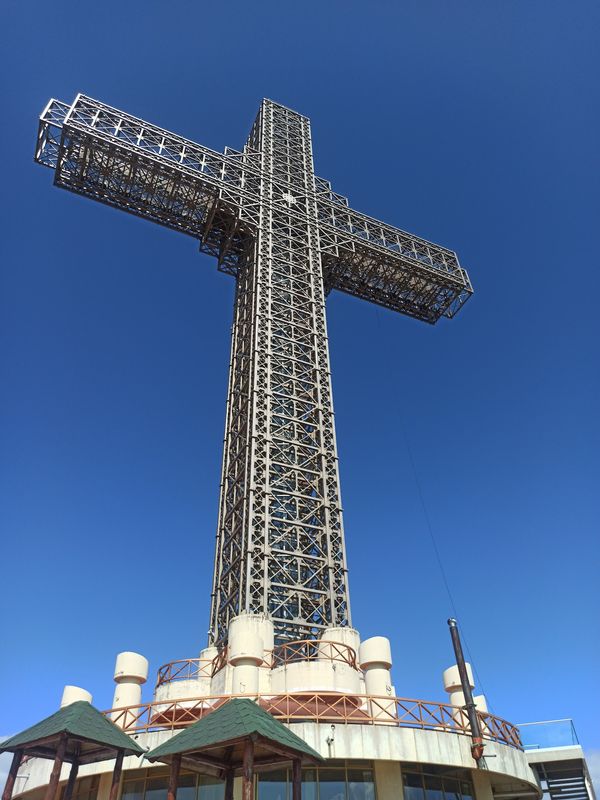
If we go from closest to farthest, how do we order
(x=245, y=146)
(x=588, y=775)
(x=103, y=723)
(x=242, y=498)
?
1. (x=103, y=723)
2. (x=588, y=775)
3. (x=242, y=498)
4. (x=245, y=146)

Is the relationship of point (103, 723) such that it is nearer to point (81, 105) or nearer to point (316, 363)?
point (316, 363)

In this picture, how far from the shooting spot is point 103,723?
53.3 ft

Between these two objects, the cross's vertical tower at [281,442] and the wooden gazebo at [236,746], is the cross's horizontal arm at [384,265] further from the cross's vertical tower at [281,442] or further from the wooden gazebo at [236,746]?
the wooden gazebo at [236,746]

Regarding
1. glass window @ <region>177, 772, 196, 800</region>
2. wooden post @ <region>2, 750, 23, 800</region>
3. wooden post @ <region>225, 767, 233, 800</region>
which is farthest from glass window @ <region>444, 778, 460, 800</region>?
wooden post @ <region>2, 750, 23, 800</region>

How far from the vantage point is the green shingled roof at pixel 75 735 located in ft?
49.8

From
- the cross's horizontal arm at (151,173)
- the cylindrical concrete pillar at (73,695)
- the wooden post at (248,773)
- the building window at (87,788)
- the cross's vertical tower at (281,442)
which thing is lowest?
the wooden post at (248,773)

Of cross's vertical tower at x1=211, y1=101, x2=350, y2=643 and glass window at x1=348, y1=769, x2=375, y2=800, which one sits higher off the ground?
cross's vertical tower at x1=211, y1=101, x2=350, y2=643

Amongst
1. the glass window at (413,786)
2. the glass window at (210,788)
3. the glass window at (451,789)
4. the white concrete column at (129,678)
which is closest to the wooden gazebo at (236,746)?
the glass window at (210,788)

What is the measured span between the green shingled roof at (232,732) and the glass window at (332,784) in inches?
145

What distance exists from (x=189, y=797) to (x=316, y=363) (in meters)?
20.9

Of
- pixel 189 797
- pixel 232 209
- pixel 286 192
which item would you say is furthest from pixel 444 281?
pixel 189 797

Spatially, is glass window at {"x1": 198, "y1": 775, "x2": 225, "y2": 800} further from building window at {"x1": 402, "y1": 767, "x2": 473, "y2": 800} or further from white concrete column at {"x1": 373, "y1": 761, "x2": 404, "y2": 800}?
building window at {"x1": 402, "y1": 767, "x2": 473, "y2": 800}

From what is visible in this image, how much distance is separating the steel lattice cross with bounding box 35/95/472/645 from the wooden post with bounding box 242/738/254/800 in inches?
440

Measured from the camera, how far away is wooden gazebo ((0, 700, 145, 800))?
15023mm
